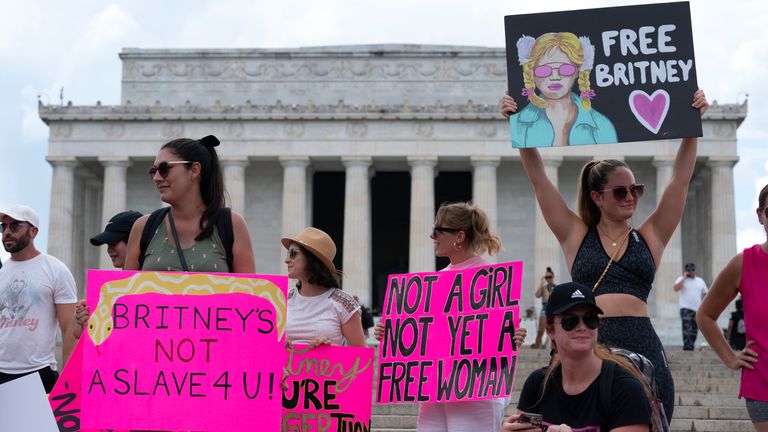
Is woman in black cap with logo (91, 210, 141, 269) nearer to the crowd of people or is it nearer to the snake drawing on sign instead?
the crowd of people

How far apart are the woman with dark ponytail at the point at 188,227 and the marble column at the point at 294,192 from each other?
39.7m

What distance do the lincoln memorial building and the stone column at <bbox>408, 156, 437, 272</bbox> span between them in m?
0.06

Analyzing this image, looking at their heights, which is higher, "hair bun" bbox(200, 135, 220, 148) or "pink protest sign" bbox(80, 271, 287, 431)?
"hair bun" bbox(200, 135, 220, 148)

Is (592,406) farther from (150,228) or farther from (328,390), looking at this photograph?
(150,228)

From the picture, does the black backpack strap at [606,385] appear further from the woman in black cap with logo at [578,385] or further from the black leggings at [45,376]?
the black leggings at [45,376]

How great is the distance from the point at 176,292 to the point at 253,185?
4383 centimetres

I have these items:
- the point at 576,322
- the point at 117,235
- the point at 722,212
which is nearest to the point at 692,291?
the point at 117,235

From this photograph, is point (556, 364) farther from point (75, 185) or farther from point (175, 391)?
point (75, 185)

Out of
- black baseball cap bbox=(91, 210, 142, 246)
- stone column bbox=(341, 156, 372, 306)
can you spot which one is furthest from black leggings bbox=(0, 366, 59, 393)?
stone column bbox=(341, 156, 372, 306)

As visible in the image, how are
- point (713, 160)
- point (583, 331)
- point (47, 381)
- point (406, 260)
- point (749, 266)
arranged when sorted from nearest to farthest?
point (583, 331) → point (749, 266) → point (47, 381) → point (713, 160) → point (406, 260)

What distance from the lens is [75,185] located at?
50.1m

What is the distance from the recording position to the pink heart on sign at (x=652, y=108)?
7613mm

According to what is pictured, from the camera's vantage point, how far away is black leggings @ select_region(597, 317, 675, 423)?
664 cm

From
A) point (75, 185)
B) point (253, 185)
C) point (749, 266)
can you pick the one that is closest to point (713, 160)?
point (253, 185)
